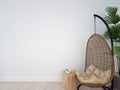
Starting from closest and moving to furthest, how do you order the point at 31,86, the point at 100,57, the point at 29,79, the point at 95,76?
the point at 95,76 → the point at 100,57 → the point at 31,86 → the point at 29,79

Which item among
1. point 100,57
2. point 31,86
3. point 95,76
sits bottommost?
point 31,86

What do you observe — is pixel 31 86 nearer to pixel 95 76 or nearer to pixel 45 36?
pixel 45 36

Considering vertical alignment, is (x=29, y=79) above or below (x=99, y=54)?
below

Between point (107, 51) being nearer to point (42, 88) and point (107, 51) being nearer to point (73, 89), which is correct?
point (73, 89)

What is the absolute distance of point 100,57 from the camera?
3213 millimetres

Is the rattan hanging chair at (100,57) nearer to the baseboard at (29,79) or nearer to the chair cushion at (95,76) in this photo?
the chair cushion at (95,76)

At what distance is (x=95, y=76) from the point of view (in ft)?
9.67

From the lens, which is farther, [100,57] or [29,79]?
[29,79]

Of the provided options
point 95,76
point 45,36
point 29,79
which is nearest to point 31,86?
point 29,79

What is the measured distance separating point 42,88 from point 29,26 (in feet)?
5.12

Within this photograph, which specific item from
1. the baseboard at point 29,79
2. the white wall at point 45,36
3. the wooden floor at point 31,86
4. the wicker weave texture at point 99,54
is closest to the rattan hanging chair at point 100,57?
the wicker weave texture at point 99,54

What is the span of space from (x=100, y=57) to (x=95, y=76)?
457 mm

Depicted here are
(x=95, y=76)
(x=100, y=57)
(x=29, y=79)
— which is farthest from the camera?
(x=29, y=79)

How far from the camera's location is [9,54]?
13.0ft
